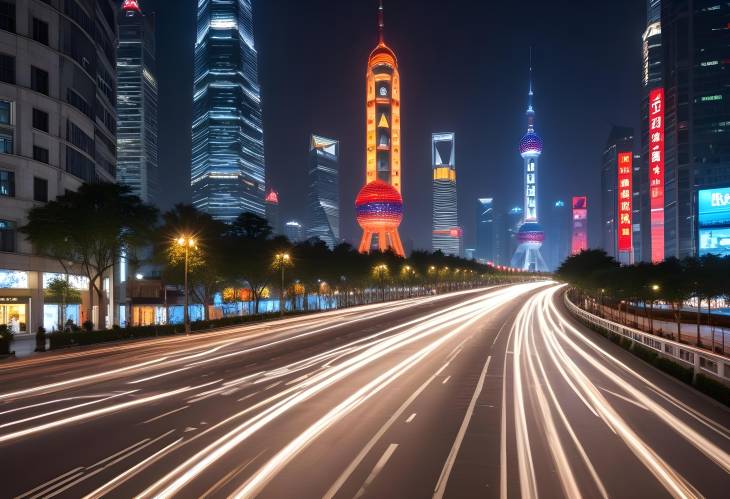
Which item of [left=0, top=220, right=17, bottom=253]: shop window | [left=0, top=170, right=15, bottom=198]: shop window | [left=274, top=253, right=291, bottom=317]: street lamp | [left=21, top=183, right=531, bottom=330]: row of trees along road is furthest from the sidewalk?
[left=0, top=170, right=15, bottom=198]: shop window

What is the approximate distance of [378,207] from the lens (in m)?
171

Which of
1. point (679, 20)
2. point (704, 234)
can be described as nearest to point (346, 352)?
point (704, 234)

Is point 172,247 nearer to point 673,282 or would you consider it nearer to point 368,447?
point 368,447

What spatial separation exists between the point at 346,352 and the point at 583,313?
31.2 meters

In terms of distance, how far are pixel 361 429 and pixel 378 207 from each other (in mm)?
159473

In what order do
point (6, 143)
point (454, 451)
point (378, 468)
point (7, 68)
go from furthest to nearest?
point (7, 68)
point (6, 143)
point (454, 451)
point (378, 468)

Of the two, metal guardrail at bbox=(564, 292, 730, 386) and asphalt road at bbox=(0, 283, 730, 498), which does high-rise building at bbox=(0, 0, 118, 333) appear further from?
metal guardrail at bbox=(564, 292, 730, 386)

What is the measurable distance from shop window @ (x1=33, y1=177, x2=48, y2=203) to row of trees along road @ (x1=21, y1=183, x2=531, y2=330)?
4.44m

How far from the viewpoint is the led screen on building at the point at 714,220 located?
257 ft

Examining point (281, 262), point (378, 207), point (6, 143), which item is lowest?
point (281, 262)

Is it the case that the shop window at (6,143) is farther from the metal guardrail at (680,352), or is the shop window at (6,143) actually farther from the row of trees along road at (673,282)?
the row of trees along road at (673,282)

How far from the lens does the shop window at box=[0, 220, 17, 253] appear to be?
45.2 metres

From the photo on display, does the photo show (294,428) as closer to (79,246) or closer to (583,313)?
(79,246)

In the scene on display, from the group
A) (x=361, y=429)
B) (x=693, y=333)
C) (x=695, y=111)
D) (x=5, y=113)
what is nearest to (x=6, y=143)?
(x=5, y=113)
